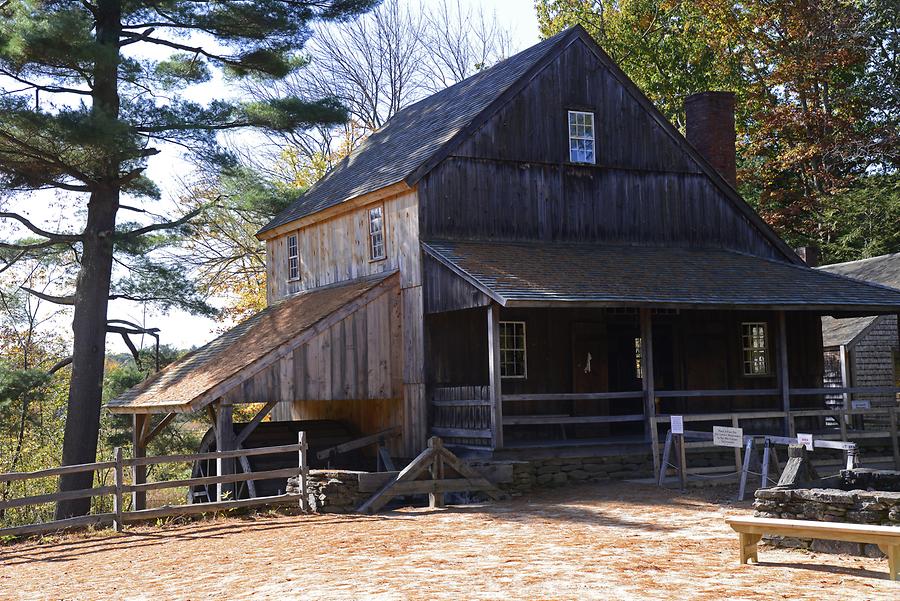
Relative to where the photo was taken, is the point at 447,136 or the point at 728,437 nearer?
the point at 728,437

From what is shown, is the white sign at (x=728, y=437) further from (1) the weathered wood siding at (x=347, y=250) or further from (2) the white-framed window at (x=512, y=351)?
(1) the weathered wood siding at (x=347, y=250)

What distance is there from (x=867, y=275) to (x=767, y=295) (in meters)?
10.9

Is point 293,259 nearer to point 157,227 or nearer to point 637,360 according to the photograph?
point 157,227

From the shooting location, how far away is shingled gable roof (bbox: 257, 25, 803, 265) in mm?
21141

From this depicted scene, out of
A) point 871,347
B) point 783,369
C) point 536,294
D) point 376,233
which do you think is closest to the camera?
point 536,294

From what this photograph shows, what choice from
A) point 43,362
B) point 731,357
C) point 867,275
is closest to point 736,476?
point 731,357

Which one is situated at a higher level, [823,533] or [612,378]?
[612,378]

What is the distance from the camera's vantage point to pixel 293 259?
26219 millimetres

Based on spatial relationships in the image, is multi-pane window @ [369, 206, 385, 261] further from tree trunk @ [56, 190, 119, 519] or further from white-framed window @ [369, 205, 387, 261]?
tree trunk @ [56, 190, 119, 519]

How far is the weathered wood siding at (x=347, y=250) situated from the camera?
20781mm

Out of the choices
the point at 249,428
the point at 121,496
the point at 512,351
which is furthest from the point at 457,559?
the point at 512,351

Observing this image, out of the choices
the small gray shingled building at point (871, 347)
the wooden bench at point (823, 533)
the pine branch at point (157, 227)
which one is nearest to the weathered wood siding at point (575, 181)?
the small gray shingled building at point (871, 347)

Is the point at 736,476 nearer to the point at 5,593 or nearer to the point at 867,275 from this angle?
the point at 5,593

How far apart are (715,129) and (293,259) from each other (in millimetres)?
10823
